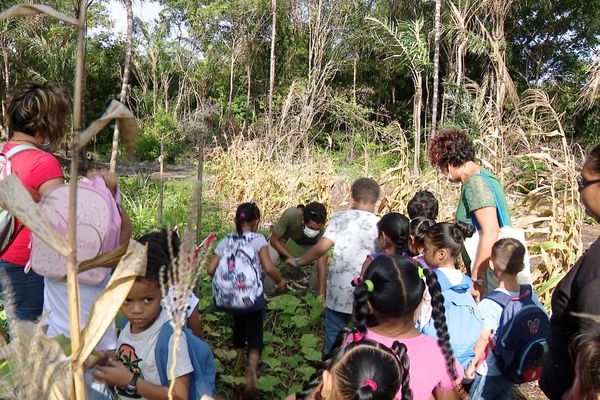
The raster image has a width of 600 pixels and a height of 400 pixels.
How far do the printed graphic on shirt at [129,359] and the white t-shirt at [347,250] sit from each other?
1.43 meters

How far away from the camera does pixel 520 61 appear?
699 inches

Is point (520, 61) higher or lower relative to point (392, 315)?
higher

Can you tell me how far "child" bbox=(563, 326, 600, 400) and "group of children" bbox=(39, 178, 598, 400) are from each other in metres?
0.02

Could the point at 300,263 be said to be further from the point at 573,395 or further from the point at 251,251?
the point at 573,395

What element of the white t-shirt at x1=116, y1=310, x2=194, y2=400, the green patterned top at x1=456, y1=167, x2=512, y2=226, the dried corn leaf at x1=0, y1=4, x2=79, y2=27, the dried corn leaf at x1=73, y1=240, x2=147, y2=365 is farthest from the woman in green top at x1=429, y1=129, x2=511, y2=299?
the dried corn leaf at x1=0, y1=4, x2=79, y2=27

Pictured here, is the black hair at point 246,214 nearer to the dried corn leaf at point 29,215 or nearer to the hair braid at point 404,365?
the hair braid at point 404,365

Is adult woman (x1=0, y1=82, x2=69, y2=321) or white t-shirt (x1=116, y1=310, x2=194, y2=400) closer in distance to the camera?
white t-shirt (x1=116, y1=310, x2=194, y2=400)

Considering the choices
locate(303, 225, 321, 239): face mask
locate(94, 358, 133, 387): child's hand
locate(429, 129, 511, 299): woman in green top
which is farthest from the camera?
locate(303, 225, 321, 239): face mask

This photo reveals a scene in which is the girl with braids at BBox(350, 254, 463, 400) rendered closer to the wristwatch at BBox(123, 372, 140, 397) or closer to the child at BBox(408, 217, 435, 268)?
the wristwatch at BBox(123, 372, 140, 397)

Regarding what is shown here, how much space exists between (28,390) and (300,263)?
8.81ft

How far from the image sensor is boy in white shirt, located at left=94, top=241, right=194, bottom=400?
152 centimetres

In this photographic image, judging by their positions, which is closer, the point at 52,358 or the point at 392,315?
the point at 52,358

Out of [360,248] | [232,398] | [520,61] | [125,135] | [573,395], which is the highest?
[520,61]

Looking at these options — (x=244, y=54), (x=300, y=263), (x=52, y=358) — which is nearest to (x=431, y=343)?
(x=52, y=358)
